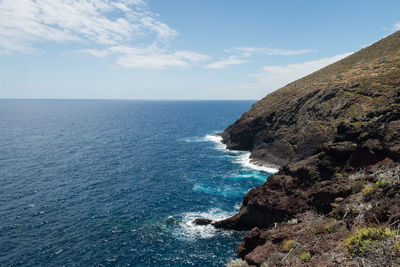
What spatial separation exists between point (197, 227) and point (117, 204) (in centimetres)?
1595

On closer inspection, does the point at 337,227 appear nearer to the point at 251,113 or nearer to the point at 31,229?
the point at 31,229

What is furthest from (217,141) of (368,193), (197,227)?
(368,193)

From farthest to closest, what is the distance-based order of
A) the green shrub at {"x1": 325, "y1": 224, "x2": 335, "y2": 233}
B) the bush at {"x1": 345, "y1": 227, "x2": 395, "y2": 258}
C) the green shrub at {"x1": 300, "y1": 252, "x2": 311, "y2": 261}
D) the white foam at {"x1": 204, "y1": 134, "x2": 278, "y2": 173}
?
1. the white foam at {"x1": 204, "y1": 134, "x2": 278, "y2": 173}
2. the green shrub at {"x1": 325, "y1": 224, "x2": 335, "y2": 233}
3. the green shrub at {"x1": 300, "y1": 252, "x2": 311, "y2": 261}
4. the bush at {"x1": 345, "y1": 227, "x2": 395, "y2": 258}

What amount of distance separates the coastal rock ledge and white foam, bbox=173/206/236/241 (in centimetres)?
198

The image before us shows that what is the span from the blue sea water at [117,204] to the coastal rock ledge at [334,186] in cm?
617

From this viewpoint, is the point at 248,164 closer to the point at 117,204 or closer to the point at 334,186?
the point at 117,204

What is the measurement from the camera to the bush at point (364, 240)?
46.0 feet

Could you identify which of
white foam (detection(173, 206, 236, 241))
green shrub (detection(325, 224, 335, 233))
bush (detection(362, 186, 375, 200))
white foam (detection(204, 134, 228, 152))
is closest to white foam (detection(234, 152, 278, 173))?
white foam (detection(204, 134, 228, 152))

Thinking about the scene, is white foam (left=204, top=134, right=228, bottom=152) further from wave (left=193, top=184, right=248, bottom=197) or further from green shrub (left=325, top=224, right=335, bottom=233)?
green shrub (left=325, top=224, right=335, bottom=233)

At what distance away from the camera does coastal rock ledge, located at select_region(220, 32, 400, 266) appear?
16.1 metres

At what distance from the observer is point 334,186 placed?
26.4 m

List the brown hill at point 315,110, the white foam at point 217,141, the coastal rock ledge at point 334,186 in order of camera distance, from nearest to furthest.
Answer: the coastal rock ledge at point 334,186 < the brown hill at point 315,110 < the white foam at point 217,141

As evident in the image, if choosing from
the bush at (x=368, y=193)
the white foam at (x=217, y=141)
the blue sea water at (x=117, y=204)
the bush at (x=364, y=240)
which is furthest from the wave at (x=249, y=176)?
the bush at (x=364, y=240)

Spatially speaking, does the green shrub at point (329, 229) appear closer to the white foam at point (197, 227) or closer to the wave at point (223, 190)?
the white foam at point (197, 227)
